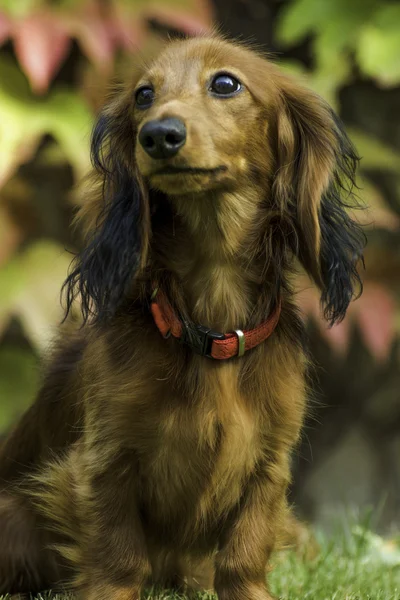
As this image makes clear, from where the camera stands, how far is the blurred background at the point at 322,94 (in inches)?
160

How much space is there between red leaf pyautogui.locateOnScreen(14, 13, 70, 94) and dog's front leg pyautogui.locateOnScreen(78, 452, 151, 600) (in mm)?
1847

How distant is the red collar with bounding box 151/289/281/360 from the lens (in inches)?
99.0

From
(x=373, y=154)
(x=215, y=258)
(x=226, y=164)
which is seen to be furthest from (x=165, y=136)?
(x=373, y=154)

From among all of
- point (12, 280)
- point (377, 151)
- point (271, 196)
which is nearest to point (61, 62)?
point (12, 280)

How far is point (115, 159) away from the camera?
105 inches

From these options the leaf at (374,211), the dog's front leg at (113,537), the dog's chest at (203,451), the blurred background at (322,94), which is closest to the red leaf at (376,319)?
the blurred background at (322,94)

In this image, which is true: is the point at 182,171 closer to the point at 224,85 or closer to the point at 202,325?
the point at 224,85

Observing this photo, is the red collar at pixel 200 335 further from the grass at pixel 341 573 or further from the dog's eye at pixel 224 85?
the grass at pixel 341 573

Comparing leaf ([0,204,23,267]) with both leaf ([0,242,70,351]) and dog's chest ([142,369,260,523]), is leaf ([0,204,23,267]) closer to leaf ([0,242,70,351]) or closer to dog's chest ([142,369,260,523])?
leaf ([0,242,70,351])

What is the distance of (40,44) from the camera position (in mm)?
3996

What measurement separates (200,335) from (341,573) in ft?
3.37

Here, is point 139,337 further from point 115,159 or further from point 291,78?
point 291,78

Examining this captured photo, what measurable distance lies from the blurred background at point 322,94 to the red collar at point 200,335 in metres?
1.21

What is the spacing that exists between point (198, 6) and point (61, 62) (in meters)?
0.60
